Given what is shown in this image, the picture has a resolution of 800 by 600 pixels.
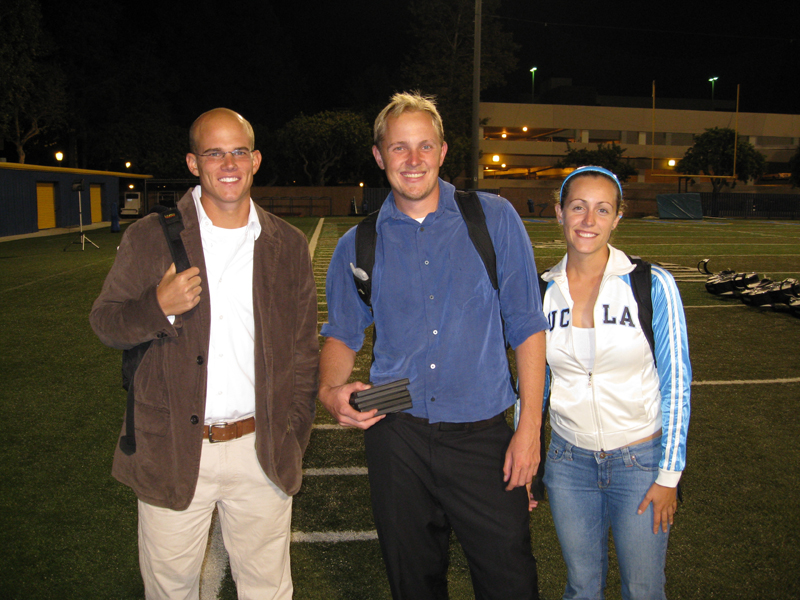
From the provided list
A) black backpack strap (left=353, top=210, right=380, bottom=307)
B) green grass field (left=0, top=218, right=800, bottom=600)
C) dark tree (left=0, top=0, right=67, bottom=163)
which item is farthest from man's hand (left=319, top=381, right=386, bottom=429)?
dark tree (left=0, top=0, right=67, bottom=163)

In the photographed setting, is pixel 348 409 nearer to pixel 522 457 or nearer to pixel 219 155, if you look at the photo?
pixel 522 457

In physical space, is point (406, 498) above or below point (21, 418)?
above

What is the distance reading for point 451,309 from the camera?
2.36 metres

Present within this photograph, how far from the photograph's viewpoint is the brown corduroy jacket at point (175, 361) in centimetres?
232

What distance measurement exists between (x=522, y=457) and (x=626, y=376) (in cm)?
56

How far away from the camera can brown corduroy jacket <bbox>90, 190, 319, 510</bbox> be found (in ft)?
7.62

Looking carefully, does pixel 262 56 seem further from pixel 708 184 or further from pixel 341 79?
pixel 708 184

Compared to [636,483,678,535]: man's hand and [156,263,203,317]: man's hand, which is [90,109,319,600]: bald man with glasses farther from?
[636,483,678,535]: man's hand

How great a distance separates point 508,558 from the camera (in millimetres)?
Result: 2277

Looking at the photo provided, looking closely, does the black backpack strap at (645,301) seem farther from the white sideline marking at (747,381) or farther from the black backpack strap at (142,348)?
the white sideline marking at (747,381)

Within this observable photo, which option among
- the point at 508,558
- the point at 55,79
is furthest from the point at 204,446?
the point at 55,79

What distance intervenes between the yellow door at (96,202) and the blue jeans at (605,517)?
37261 millimetres

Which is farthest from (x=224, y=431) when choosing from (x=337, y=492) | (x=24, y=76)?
(x=24, y=76)

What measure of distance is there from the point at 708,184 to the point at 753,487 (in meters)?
61.5
